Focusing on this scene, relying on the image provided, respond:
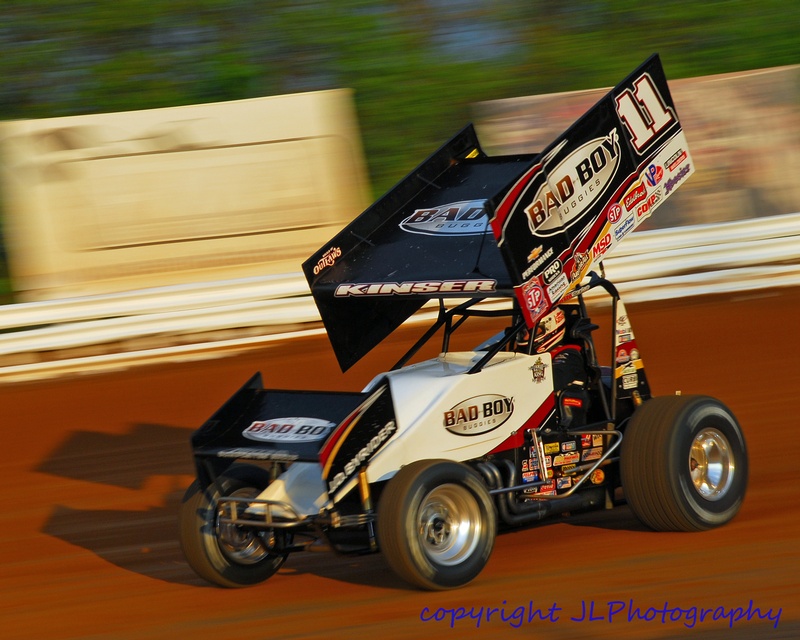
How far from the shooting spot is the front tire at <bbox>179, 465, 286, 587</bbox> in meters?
5.93

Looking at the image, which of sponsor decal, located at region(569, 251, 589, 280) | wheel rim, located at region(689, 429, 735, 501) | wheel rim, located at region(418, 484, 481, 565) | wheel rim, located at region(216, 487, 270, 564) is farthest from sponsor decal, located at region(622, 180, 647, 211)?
wheel rim, located at region(216, 487, 270, 564)

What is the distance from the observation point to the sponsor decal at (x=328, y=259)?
22.0 feet

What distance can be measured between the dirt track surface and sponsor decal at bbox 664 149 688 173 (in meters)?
2.10

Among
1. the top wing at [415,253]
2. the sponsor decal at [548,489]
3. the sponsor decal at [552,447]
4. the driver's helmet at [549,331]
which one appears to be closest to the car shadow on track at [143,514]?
the sponsor decal at [548,489]

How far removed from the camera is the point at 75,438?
34.5 ft

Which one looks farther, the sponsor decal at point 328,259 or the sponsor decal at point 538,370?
the sponsor decal at point 328,259

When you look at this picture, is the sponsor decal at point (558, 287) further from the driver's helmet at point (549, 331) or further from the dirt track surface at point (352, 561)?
the dirt track surface at point (352, 561)

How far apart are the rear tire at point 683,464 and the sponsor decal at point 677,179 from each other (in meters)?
1.36

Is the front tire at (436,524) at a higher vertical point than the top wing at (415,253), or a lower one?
lower

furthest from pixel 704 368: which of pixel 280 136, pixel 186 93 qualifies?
pixel 186 93

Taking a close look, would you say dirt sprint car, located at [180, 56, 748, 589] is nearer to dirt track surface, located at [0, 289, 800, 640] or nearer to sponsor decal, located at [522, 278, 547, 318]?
sponsor decal, located at [522, 278, 547, 318]

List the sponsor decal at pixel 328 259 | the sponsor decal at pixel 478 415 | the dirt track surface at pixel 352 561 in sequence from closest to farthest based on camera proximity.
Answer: the dirt track surface at pixel 352 561 → the sponsor decal at pixel 478 415 → the sponsor decal at pixel 328 259

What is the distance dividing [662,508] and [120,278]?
28.2 ft

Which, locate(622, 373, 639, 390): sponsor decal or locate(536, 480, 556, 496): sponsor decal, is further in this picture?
locate(622, 373, 639, 390): sponsor decal
